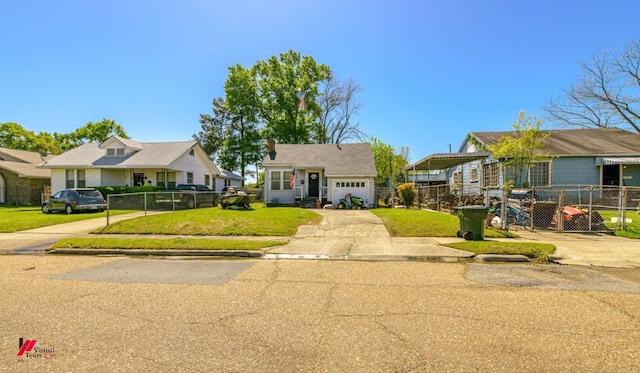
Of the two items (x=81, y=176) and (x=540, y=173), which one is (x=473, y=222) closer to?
(x=540, y=173)

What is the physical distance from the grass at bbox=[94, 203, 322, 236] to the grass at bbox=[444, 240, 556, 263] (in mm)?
6011

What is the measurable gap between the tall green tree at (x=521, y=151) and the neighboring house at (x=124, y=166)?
941 inches

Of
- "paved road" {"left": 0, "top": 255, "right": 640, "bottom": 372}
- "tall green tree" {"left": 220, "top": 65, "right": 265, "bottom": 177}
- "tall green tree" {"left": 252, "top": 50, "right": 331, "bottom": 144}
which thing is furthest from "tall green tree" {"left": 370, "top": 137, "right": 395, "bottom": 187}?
"paved road" {"left": 0, "top": 255, "right": 640, "bottom": 372}

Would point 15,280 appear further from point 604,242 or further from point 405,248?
point 604,242

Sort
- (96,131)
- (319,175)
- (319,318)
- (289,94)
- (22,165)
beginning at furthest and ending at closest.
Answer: (96,131)
(289,94)
(22,165)
(319,175)
(319,318)

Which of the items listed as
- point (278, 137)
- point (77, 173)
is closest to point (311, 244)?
point (77, 173)

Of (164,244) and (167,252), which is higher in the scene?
(164,244)

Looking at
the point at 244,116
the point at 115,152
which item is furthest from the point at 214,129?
the point at 115,152

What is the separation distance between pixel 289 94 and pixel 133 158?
69.4 feet

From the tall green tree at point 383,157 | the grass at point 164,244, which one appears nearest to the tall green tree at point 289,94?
the tall green tree at point 383,157

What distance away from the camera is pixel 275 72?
142 ft

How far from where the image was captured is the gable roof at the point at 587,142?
794 inches

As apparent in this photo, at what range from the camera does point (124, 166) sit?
25.8 m

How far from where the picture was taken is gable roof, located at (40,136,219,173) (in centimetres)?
2594
